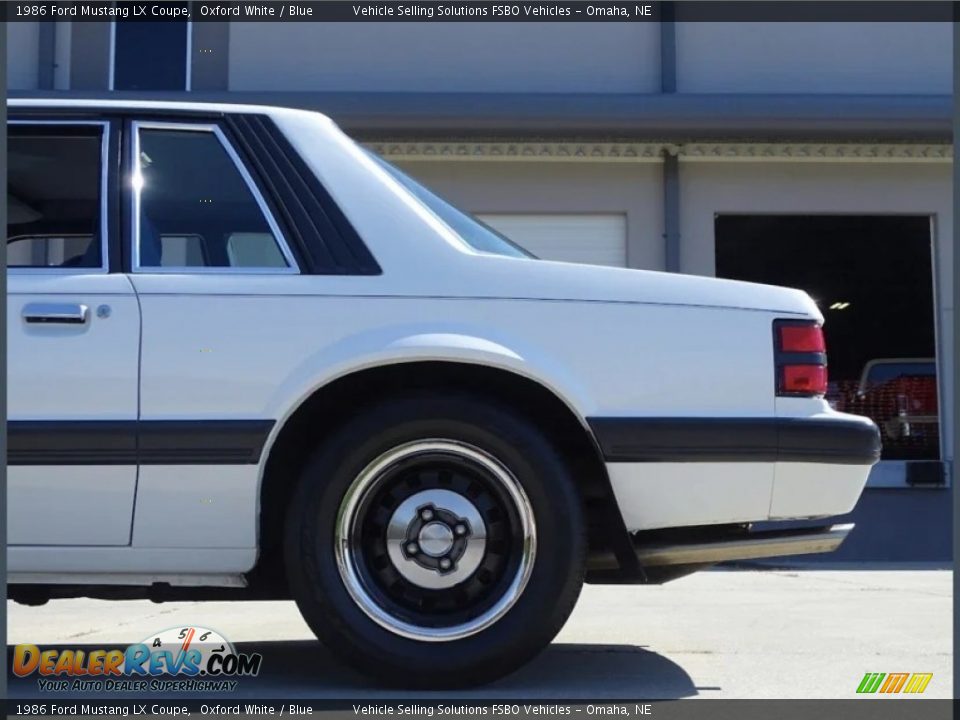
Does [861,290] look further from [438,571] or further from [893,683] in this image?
[438,571]

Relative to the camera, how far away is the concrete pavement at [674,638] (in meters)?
3.79

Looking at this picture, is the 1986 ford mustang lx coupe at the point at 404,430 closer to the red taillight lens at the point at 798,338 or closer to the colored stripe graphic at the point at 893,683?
the red taillight lens at the point at 798,338

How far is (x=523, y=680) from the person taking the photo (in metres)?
3.84

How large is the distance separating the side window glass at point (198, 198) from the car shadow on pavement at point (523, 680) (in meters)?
1.30

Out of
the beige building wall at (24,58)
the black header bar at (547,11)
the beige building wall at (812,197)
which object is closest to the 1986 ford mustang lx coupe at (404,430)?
the beige building wall at (812,197)

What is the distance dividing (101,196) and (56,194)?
0.34m

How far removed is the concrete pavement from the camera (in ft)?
12.4

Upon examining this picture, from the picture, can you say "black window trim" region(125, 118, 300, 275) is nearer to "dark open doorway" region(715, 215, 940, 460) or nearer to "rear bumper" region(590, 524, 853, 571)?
"rear bumper" region(590, 524, 853, 571)

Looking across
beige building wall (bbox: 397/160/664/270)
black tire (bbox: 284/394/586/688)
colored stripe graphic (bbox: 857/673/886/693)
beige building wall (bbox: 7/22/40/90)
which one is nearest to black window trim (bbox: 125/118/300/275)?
black tire (bbox: 284/394/586/688)

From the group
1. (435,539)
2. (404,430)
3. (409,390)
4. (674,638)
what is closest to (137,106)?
(409,390)

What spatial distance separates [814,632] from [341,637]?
8.22 feet

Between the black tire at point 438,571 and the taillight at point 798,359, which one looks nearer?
the black tire at point 438,571

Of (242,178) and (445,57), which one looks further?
(445,57)

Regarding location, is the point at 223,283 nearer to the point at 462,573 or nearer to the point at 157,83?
the point at 462,573
